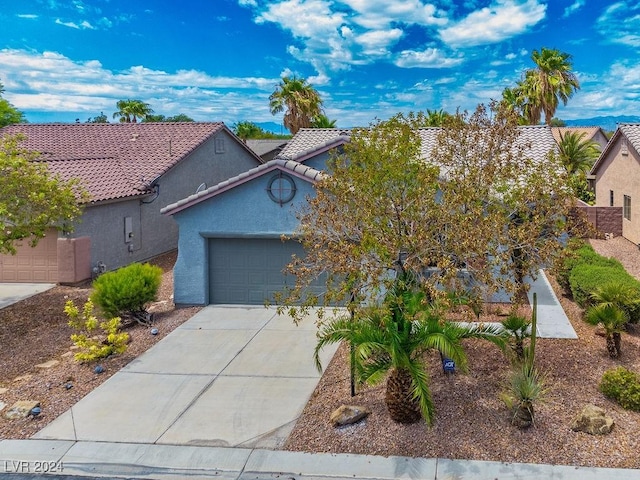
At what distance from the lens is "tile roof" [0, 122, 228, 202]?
20.5m

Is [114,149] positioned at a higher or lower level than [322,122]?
lower

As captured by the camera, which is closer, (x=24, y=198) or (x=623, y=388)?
(x=623, y=388)

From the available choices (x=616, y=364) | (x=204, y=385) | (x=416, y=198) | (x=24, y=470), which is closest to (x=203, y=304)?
(x=204, y=385)

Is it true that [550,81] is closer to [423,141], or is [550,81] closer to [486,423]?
[423,141]

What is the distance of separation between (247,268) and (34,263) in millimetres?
8603

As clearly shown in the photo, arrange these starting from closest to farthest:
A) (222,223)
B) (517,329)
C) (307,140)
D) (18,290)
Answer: (517,329) < (222,223) < (18,290) < (307,140)

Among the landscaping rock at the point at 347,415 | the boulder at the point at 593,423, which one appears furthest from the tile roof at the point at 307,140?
the boulder at the point at 593,423

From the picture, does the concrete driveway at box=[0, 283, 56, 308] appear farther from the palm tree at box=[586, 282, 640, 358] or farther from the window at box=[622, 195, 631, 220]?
the window at box=[622, 195, 631, 220]

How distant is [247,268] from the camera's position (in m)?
15.1

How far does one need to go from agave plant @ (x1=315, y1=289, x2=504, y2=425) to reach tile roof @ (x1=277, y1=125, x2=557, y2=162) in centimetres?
989

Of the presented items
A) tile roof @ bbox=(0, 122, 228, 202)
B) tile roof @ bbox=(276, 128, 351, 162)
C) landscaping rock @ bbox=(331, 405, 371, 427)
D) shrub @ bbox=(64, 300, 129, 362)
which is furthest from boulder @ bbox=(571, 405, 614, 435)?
tile roof @ bbox=(0, 122, 228, 202)

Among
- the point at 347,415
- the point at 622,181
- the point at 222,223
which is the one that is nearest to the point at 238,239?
the point at 222,223

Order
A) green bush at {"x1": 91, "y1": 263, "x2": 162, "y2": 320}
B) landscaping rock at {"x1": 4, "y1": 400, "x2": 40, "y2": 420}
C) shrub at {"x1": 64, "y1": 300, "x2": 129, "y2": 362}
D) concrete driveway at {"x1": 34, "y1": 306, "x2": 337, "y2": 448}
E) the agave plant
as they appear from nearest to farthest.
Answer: the agave plant, concrete driveway at {"x1": 34, "y1": 306, "x2": 337, "y2": 448}, landscaping rock at {"x1": 4, "y1": 400, "x2": 40, "y2": 420}, shrub at {"x1": 64, "y1": 300, "x2": 129, "y2": 362}, green bush at {"x1": 91, "y1": 263, "x2": 162, "y2": 320}

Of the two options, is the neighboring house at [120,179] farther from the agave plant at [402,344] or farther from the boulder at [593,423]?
the boulder at [593,423]
